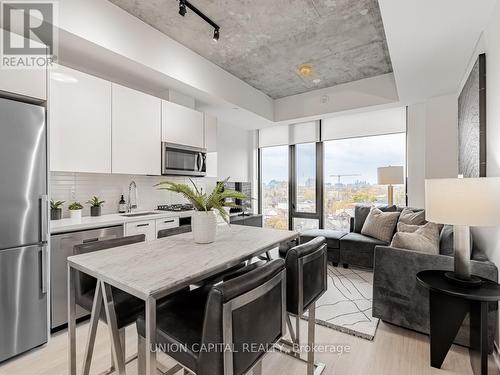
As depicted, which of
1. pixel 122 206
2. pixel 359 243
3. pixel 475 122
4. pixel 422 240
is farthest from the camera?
pixel 359 243

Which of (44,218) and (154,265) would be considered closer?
(154,265)

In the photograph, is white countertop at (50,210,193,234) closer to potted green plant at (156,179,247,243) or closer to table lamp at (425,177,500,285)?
potted green plant at (156,179,247,243)

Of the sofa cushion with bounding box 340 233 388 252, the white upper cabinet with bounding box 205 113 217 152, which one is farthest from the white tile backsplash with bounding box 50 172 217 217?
the sofa cushion with bounding box 340 233 388 252

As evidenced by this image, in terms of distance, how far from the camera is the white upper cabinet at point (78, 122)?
7.64 ft

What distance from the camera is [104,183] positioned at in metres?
3.11

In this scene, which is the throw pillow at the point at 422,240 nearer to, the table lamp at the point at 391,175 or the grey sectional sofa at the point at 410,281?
the grey sectional sofa at the point at 410,281

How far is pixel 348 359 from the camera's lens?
6.27ft

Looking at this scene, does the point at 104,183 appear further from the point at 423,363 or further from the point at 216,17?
the point at 423,363

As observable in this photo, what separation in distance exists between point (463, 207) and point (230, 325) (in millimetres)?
1554

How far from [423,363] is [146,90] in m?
3.96

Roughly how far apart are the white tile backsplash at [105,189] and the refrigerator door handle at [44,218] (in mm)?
698

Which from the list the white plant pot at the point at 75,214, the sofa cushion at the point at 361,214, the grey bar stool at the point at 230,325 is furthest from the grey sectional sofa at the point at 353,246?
the white plant pot at the point at 75,214

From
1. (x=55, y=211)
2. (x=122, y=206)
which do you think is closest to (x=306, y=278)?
(x=55, y=211)

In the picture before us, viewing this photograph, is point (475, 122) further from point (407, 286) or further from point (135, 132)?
point (135, 132)
